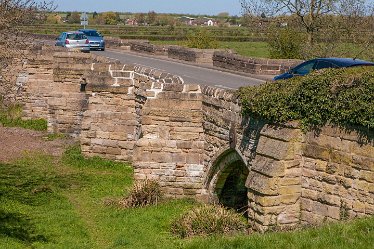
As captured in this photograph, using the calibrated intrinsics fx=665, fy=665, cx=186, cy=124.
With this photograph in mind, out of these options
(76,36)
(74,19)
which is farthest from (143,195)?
(74,19)

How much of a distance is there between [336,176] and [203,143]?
18.4ft

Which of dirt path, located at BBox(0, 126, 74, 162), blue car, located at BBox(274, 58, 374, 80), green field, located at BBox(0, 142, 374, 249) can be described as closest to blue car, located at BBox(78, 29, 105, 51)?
dirt path, located at BBox(0, 126, 74, 162)

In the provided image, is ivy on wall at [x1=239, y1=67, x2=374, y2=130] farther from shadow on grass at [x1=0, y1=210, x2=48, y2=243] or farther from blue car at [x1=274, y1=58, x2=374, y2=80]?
shadow on grass at [x1=0, y1=210, x2=48, y2=243]

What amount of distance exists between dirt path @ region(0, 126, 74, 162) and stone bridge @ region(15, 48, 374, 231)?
87 cm

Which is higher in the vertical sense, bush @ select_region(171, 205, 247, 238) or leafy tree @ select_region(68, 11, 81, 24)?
bush @ select_region(171, 205, 247, 238)

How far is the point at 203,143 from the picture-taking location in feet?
55.2

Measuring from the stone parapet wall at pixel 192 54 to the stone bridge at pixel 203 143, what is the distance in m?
9.39

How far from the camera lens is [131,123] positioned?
21125 mm

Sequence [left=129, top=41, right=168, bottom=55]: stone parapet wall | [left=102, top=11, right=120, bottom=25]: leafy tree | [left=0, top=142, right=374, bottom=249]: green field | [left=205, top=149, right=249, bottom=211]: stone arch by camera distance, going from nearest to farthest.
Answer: [left=0, top=142, right=374, bottom=249]: green field → [left=205, top=149, right=249, bottom=211]: stone arch → [left=129, top=41, right=168, bottom=55]: stone parapet wall → [left=102, top=11, right=120, bottom=25]: leafy tree

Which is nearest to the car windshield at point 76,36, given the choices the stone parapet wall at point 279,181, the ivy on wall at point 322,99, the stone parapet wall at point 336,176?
the ivy on wall at point 322,99

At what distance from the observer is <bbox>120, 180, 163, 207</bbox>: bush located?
16.4m

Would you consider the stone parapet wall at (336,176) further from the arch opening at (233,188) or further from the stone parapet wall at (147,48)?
the stone parapet wall at (147,48)

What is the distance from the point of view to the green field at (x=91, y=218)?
10164 mm

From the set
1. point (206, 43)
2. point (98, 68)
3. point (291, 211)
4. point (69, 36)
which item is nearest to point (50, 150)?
point (98, 68)
